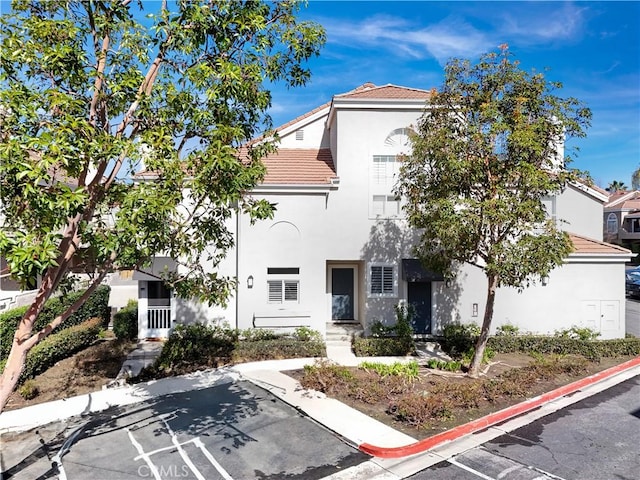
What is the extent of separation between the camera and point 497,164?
12672 mm

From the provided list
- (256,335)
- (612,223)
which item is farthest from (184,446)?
(612,223)

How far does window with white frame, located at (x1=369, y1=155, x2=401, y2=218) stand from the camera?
17500mm

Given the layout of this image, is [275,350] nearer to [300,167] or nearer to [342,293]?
[342,293]

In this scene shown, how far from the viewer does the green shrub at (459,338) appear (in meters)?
16.4

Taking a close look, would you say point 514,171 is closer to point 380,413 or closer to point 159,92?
point 380,413

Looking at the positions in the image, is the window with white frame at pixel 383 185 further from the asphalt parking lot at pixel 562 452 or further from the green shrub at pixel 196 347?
the asphalt parking lot at pixel 562 452

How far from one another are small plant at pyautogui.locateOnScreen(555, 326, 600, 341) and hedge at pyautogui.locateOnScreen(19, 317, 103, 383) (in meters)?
18.1

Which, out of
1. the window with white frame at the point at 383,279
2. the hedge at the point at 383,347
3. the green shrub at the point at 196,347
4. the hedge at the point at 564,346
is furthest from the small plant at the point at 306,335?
the hedge at the point at 564,346

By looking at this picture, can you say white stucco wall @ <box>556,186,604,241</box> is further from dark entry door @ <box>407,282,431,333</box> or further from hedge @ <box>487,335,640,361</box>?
dark entry door @ <box>407,282,431,333</box>

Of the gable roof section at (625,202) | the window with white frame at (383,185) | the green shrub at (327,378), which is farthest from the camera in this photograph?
the gable roof section at (625,202)

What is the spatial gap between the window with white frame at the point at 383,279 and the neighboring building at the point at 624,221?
142 ft

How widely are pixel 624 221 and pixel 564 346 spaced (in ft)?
141

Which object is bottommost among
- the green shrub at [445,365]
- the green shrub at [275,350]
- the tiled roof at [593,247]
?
the green shrub at [445,365]

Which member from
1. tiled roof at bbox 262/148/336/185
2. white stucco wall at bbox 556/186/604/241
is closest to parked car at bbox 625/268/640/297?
white stucco wall at bbox 556/186/604/241
